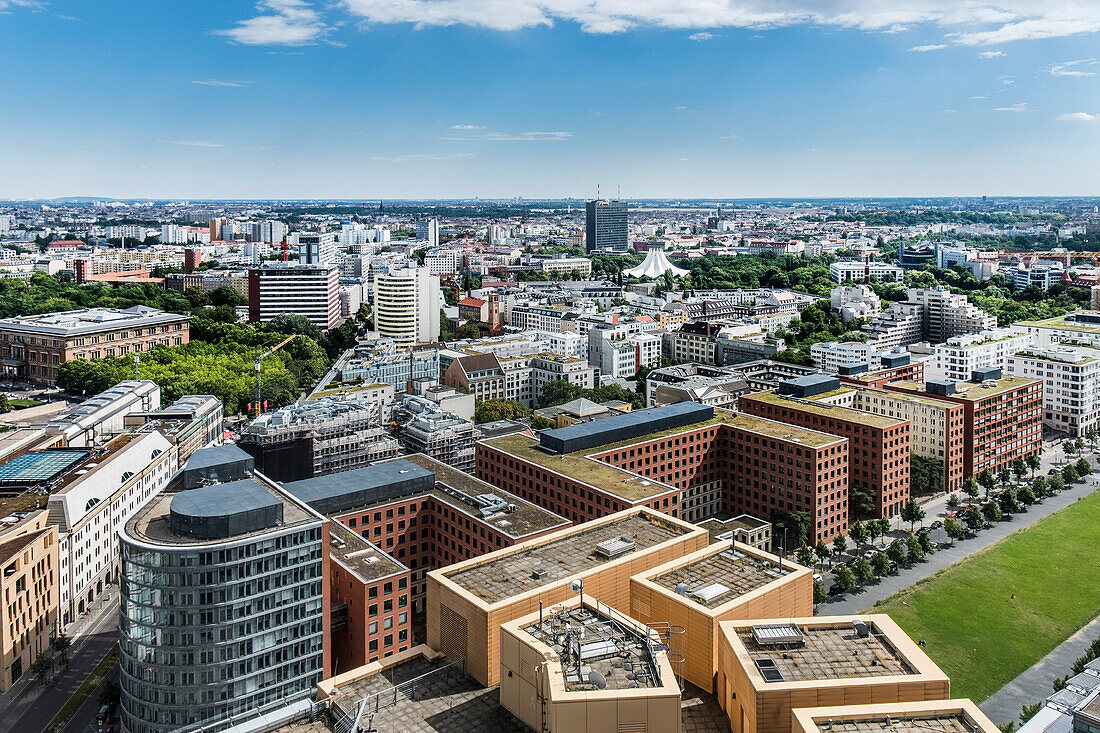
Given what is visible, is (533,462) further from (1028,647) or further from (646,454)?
(1028,647)

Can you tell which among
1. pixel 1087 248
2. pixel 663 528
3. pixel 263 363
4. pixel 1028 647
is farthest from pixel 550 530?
pixel 1087 248

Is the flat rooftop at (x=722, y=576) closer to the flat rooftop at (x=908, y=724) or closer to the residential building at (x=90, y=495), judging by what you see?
the flat rooftop at (x=908, y=724)

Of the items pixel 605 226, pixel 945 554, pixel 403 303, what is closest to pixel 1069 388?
pixel 945 554

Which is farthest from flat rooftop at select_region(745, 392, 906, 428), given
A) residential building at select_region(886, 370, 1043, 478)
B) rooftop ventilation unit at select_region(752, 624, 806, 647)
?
rooftop ventilation unit at select_region(752, 624, 806, 647)

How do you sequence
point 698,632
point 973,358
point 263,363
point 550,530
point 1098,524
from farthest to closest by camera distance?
point 263,363 < point 973,358 < point 1098,524 < point 550,530 < point 698,632

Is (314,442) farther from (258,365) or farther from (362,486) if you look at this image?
(258,365)

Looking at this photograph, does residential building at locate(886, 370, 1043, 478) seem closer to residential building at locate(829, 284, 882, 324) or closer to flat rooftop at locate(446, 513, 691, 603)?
flat rooftop at locate(446, 513, 691, 603)
